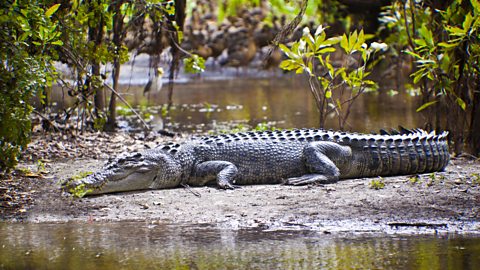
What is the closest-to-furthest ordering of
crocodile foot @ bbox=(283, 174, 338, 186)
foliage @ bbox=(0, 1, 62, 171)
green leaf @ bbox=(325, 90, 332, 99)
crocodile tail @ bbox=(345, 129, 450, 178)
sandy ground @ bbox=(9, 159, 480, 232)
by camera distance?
sandy ground @ bbox=(9, 159, 480, 232) → foliage @ bbox=(0, 1, 62, 171) → crocodile foot @ bbox=(283, 174, 338, 186) → crocodile tail @ bbox=(345, 129, 450, 178) → green leaf @ bbox=(325, 90, 332, 99)

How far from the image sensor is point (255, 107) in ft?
43.9

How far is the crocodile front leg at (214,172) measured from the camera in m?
6.93

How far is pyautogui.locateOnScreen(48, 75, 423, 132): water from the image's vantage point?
11164 millimetres

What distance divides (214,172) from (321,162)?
1009mm

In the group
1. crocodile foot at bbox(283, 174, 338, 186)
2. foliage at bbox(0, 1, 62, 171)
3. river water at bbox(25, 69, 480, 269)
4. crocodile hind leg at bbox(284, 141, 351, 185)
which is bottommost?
river water at bbox(25, 69, 480, 269)

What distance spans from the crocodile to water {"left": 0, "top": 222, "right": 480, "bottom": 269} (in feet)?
5.00

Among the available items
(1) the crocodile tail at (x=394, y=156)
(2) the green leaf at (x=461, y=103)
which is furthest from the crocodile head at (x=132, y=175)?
(2) the green leaf at (x=461, y=103)

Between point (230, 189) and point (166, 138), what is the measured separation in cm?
318

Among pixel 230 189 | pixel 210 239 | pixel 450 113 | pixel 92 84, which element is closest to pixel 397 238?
pixel 210 239

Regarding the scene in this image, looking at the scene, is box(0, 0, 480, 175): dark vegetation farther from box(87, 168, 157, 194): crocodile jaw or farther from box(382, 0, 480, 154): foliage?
box(87, 168, 157, 194): crocodile jaw

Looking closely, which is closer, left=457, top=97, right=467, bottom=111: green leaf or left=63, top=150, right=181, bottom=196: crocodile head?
left=63, top=150, right=181, bottom=196: crocodile head

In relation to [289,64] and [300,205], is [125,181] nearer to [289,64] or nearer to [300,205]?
[300,205]

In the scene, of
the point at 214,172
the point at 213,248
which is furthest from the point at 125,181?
the point at 213,248

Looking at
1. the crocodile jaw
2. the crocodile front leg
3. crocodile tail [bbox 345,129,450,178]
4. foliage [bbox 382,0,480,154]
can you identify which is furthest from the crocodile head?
foliage [bbox 382,0,480,154]
